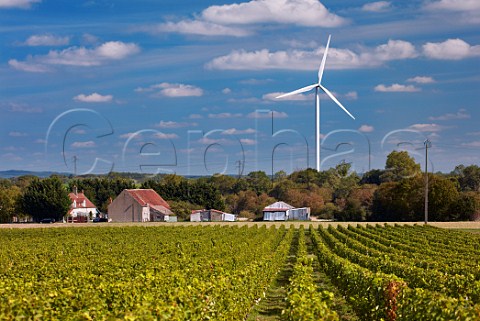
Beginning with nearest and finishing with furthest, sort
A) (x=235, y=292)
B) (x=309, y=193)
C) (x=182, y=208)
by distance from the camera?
(x=235, y=292) < (x=182, y=208) < (x=309, y=193)

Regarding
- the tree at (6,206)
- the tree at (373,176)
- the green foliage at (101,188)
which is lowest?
the tree at (6,206)

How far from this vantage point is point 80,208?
135 meters

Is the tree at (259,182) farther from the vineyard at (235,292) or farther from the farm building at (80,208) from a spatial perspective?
the vineyard at (235,292)

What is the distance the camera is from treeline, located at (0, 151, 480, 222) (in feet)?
347

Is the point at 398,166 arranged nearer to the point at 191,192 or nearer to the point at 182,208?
the point at 191,192

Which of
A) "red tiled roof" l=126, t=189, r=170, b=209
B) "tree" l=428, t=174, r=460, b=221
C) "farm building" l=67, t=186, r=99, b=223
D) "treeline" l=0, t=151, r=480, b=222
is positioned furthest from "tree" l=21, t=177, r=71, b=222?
"tree" l=428, t=174, r=460, b=221

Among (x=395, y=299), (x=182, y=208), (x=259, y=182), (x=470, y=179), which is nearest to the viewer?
(x=395, y=299)

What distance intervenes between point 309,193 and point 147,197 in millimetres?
33030

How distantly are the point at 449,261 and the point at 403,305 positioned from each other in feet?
56.5

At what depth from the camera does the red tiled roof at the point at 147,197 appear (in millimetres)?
122375

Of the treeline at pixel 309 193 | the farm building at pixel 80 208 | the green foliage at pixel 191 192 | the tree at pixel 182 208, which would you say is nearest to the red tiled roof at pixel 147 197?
the tree at pixel 182 208

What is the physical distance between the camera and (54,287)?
19.7 m

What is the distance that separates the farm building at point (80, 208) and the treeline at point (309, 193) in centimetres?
415

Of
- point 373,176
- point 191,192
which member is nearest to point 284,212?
point 191,192
